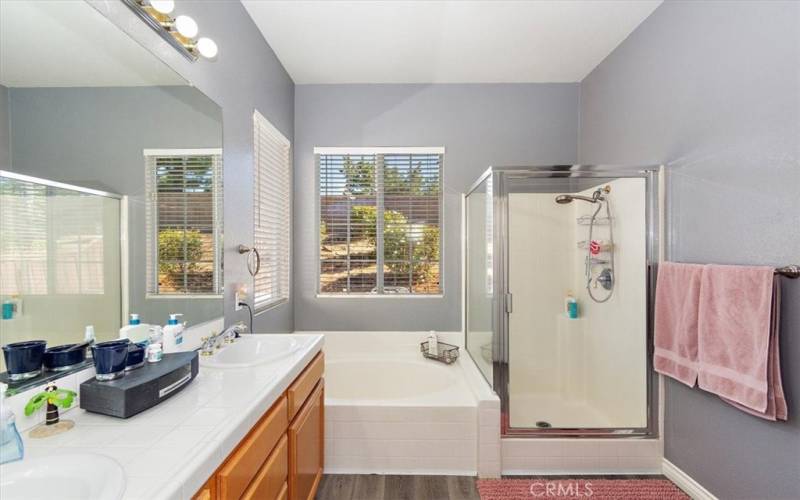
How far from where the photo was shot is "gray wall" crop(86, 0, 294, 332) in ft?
5.36

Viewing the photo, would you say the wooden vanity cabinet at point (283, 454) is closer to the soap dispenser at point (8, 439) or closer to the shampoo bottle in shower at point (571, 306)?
the soap dispenser at point (8, 439)

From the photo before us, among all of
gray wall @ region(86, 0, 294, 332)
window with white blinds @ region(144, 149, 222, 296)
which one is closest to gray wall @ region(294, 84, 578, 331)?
gray wall @ region(86, 0, 294, 332)

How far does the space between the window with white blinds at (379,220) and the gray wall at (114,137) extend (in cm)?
147

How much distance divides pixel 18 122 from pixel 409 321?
101 inches

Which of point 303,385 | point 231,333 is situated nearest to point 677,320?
point 303,385

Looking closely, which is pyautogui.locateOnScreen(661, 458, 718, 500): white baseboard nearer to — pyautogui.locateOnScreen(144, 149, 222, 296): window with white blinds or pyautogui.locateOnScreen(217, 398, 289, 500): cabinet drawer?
pyautogui.locateOnScreen(217, 398, 289, 500): cabinet drawer

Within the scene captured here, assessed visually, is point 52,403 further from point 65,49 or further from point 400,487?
point 400,487

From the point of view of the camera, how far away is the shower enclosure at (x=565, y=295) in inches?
84.4

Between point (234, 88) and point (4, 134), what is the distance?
1293 millimetres

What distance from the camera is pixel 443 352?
280 centimetres

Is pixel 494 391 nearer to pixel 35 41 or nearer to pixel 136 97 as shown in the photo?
pixel 136 97

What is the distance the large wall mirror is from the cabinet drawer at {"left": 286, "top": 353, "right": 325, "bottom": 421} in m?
0.58

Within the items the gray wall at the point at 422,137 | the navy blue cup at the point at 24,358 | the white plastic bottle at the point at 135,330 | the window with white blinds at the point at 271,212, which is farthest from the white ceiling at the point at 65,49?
the gray wall at the point at 422,137

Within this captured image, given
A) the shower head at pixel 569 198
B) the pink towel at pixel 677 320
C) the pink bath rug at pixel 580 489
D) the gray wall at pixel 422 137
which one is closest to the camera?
the pink towel at pixel 677 320
